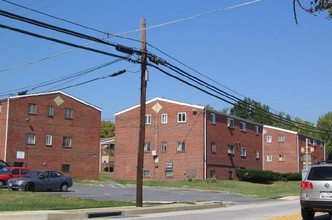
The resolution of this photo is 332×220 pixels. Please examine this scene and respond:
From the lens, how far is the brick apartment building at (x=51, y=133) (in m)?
50.8

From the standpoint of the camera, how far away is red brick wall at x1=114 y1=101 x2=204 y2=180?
173ft

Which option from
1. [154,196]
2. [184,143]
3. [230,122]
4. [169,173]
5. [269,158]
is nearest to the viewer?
[154,196]

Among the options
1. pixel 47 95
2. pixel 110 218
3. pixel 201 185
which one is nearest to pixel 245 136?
pixel 201 185

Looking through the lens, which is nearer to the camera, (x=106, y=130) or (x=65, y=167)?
(x=65, y=167)

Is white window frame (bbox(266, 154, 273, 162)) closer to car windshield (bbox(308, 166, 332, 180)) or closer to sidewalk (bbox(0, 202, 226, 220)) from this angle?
sidewalk (bbox(0, 202, 226, 220))

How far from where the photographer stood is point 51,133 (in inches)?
2151

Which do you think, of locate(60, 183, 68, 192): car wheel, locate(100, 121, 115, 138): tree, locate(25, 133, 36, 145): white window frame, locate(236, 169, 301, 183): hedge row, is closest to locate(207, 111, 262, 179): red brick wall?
locate(236, 169, 301, 183): hedge row

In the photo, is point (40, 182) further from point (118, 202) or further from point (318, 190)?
point (318, 190)

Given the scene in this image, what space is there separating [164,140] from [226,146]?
6.89 meters

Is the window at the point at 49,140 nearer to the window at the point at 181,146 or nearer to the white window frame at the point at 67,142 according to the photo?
the white window frame at the point at 67,142

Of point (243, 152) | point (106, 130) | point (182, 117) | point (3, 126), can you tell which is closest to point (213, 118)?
point (182, 117)

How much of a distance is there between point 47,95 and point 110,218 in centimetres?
3901

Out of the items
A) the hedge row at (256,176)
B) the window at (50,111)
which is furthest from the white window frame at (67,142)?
the hedge row at (256,176)

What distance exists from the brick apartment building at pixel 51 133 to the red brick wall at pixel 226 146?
14232 millimetres
